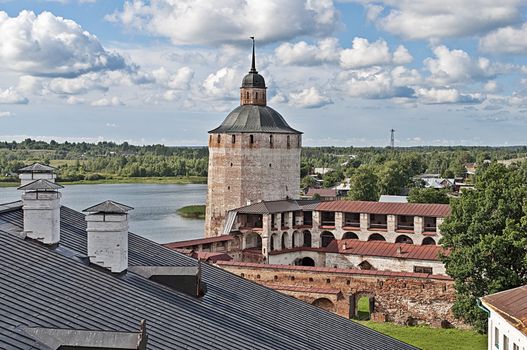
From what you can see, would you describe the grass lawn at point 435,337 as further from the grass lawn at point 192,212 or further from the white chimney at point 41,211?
the grass lawn at point 192,212

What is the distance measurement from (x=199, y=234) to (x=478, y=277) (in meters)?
23.2

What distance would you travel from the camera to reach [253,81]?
31094 mm

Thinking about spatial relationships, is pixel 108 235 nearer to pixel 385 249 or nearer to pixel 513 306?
pixel 513 306

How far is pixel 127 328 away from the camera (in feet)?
16.8

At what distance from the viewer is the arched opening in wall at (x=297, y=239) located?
28.9 metres

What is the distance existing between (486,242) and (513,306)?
6172 mm

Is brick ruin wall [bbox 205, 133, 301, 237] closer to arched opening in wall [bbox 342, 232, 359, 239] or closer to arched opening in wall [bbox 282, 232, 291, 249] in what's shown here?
arched opening in wall [bbox 282, 232, 291, 249]

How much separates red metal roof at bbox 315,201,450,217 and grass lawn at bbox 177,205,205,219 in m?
20.4

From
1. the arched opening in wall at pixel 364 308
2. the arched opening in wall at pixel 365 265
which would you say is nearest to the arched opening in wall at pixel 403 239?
the arched opening in wall at pixel 365 265

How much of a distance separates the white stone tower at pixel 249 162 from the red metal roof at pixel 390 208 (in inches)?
91.4

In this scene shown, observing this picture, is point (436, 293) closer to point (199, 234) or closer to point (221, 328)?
point (221, 328)

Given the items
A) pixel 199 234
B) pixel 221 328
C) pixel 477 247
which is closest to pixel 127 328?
pixel 221 328

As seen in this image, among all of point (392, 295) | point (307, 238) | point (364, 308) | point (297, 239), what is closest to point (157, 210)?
point (307, 238)

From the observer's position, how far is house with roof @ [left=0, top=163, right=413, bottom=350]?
4.71 metres
